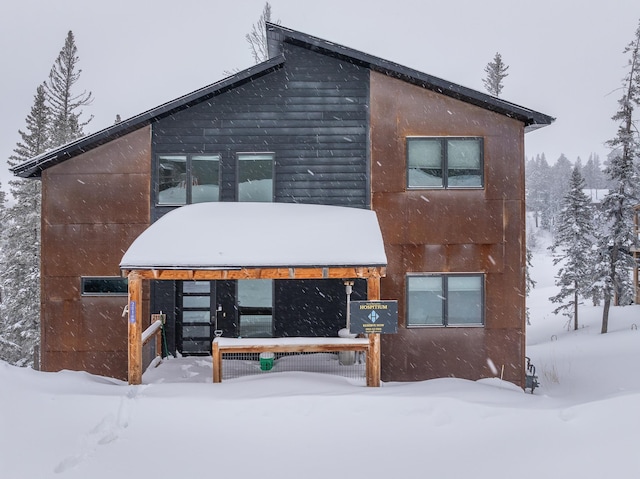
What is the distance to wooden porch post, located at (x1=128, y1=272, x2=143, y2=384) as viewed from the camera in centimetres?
861

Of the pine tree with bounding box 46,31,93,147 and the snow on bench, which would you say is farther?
the pine tree with bounding box 46,31,93,147

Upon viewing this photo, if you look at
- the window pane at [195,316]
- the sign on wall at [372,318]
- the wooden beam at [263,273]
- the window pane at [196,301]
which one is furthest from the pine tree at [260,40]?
the sign on wall at [372,318]

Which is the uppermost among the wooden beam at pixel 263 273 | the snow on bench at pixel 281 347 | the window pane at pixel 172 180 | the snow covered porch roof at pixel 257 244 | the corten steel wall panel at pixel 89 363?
the window pane at pixel 172 180

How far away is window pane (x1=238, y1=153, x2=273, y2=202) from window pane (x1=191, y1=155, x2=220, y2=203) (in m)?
0.60

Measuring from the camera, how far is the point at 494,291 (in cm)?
1073

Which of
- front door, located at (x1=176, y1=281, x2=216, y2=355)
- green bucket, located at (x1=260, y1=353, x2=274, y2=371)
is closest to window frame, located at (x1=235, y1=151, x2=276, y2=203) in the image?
front door, located at (x1=176, y1=281, x2=216, y2=355)

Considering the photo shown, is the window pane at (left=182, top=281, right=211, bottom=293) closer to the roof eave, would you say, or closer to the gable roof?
the gable roof

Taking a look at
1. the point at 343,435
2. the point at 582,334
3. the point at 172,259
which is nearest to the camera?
the point at 343,435

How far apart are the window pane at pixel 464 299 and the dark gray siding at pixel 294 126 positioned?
2976 millimetres

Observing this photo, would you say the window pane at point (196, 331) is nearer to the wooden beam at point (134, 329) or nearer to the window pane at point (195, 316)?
the window pane at point (195, 316)

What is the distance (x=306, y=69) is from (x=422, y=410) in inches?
314

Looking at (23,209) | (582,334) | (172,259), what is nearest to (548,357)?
(582,334)

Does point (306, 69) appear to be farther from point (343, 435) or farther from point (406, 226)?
point (343, 435)

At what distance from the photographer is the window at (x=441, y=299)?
425 inches
